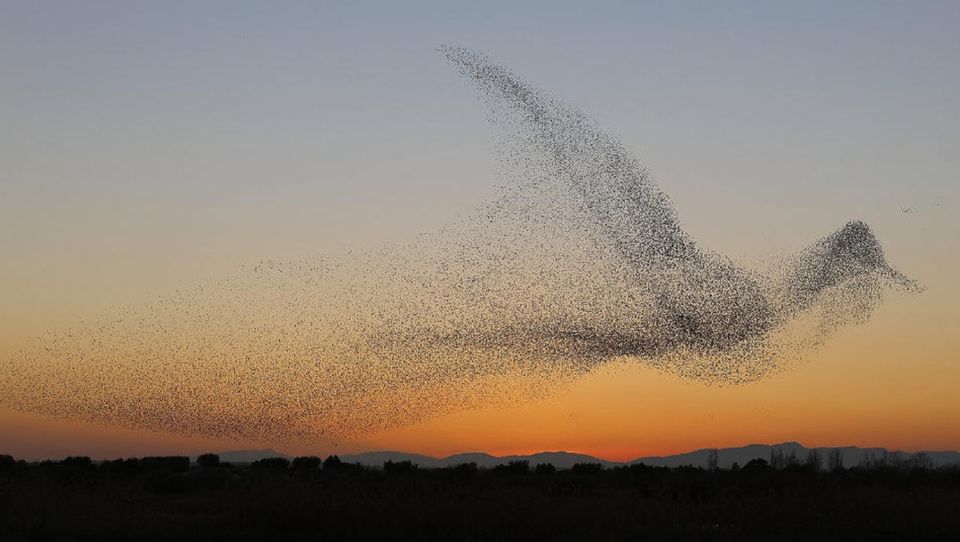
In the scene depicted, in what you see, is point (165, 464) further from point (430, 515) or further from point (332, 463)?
point (430, 515)

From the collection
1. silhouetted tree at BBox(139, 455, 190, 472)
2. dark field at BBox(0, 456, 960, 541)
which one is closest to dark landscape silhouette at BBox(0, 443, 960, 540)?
dark field at BBox(0, 456, 960, 541)

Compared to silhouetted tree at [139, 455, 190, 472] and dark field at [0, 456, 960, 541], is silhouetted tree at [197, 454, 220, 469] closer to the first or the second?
silhouetted tree at [139, 455, 190, 472]

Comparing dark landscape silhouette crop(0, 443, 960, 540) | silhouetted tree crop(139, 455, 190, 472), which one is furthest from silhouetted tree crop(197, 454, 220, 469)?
dark landscape silhouette crop(0, 443, 960, 540)

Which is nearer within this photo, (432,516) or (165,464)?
(432,516)

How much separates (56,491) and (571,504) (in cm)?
1552

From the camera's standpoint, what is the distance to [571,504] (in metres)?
36.5

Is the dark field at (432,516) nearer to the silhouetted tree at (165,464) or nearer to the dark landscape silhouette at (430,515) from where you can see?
the dark landscape silhouette at (430,515)

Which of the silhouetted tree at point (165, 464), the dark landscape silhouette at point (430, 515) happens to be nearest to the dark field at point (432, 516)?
the dark landscape silhouette at point (430, 515)

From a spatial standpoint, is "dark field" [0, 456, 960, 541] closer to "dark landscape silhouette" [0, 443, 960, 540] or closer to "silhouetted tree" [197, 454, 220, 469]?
"dark landscape silhouette" [0, 443, 960, 540]

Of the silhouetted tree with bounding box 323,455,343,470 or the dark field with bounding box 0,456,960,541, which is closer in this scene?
the dark field with bounding box 0,456,960,541

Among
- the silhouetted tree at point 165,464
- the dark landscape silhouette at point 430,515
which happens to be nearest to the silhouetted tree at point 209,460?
the silhouetted tree at point 165,464

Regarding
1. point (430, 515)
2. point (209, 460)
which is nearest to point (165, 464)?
point (209, 460)

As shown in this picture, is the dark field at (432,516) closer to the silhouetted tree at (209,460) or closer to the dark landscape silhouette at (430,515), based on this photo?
the dark landscape silhouette at (430,515)

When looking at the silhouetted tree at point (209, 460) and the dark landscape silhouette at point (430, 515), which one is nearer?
the dark landscape silhouette at point (430, 515)
